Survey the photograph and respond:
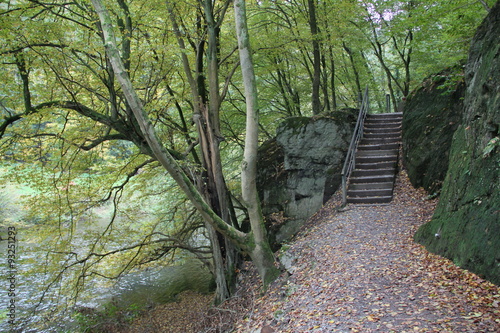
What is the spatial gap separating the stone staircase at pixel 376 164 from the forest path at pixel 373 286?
0.65 m

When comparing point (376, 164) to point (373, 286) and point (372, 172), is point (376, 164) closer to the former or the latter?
point (372, 172)

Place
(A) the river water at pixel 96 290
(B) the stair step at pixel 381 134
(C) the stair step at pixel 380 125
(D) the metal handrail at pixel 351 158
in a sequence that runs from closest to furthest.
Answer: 1. (D) the metal handrail at pixel 351 158
2. (A) the river water at pixel 96 290
3. (B) the stair step at pixel 381 134
4. (C) the stair step at pixel 380 125

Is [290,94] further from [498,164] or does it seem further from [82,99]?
[498,164]

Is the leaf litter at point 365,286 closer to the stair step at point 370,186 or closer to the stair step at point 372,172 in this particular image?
the stair step at point 370,186

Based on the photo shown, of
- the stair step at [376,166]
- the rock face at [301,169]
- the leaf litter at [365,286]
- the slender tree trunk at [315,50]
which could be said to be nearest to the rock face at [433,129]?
the stair step at [376,166]

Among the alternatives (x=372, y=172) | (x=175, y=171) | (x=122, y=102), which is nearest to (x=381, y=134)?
(x=372, y=172)

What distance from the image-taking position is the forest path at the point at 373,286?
374cm

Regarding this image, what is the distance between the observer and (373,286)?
4.76 m

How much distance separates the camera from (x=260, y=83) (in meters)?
15.2

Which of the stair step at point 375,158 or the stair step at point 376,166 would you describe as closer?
the stair step at point 376,166

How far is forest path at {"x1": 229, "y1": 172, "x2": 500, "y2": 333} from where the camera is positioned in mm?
3744

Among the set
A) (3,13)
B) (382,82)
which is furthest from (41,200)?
(382,82)

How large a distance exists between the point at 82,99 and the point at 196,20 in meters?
4.04

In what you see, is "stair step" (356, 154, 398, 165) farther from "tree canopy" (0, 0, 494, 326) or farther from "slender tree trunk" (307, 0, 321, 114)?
"tree canopy" (0, 0, 494, 326)
